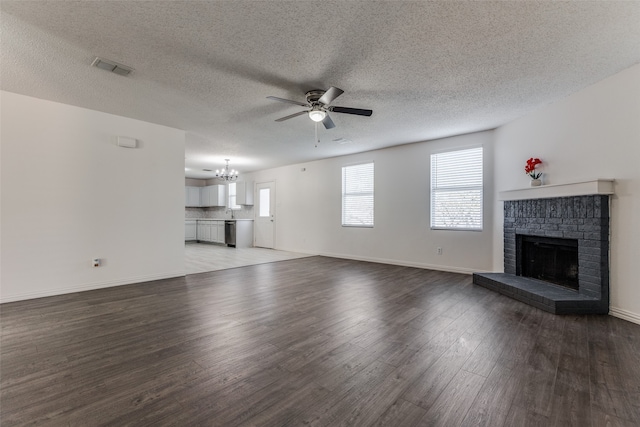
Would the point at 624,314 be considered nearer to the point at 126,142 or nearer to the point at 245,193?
the point at 126,142

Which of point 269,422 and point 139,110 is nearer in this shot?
point 269,422

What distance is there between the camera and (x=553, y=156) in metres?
3.70

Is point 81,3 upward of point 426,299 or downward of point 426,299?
upward

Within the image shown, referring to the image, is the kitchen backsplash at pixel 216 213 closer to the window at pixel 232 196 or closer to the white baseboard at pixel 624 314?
the window at pixel 232 196

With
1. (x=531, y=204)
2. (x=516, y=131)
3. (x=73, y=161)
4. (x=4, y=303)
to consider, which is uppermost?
(x=516, y=131)

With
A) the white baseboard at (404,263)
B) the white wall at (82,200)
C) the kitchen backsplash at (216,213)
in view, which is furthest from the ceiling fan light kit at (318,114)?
the kitchen backsplash at (216,213)

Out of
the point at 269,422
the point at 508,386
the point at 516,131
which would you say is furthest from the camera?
the point at 516,131

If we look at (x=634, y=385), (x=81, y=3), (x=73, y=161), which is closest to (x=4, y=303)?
(x=73, y=161)

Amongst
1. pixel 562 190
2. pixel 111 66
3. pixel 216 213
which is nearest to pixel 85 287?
pixel 111 66

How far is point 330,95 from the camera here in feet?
9.39

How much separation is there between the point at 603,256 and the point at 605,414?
2.29 m

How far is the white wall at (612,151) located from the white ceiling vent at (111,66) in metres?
5.12

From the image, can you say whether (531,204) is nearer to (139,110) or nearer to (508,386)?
(508,386)

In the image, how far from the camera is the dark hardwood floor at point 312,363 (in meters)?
1.50
